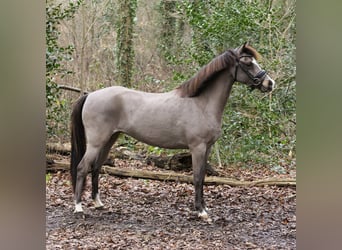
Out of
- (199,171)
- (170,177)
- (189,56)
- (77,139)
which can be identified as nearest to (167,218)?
(199,171)

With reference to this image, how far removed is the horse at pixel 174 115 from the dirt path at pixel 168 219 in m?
0.23

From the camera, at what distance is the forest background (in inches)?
195

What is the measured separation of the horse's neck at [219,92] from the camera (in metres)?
3.64

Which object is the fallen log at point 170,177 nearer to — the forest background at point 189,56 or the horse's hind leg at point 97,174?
the forest background at point 189,56

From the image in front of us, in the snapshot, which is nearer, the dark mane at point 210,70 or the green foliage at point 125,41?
the dark mane at point 210,70

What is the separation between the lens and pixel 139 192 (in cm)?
450

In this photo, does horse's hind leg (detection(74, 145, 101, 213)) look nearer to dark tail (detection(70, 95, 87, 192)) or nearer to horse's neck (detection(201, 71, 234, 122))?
dark tail (detection(70, 95, 87, 192))

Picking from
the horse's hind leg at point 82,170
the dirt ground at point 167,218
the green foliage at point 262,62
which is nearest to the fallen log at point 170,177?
the dirt ground at point 167,218

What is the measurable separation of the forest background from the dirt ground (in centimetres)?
91

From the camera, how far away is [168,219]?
12.0 feet

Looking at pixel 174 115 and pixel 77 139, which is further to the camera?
pixel 77 139

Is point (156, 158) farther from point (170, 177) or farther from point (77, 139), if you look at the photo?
point (77, 139)

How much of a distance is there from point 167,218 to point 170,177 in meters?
1.21
